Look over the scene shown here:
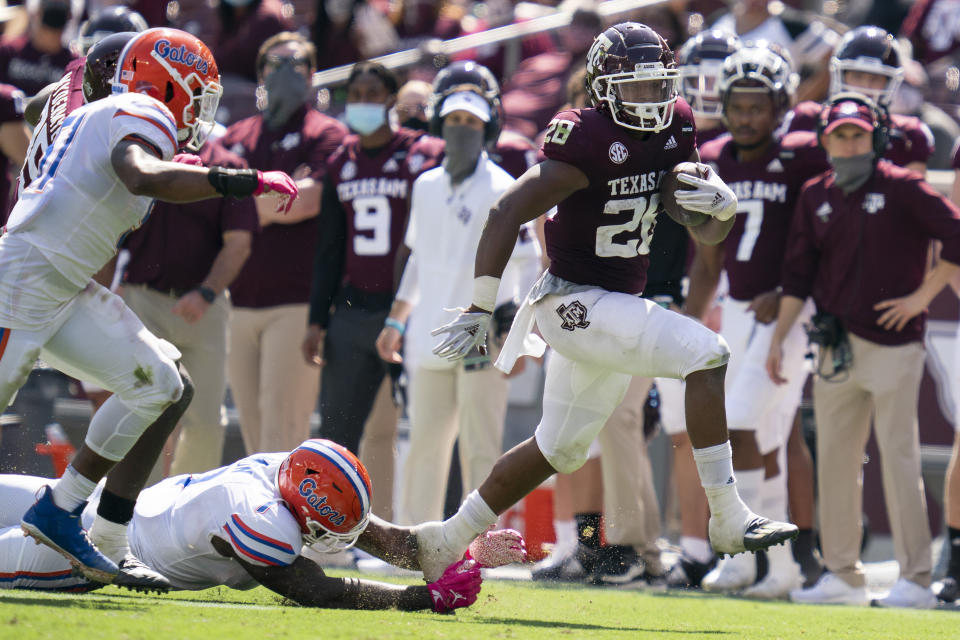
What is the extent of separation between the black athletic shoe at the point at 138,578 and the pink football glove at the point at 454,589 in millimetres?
890

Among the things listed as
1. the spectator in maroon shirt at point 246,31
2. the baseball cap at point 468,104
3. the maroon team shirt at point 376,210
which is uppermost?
the spectator in maroon shirt at point 246,31

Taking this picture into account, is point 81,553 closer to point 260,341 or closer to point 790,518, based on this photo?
point 260,341

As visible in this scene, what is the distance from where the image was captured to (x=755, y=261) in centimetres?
681

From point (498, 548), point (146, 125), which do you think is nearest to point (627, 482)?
point (498, 548)

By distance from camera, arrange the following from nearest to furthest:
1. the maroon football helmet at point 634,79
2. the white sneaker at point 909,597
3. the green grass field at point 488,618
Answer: the green grass field at point 488,618 → the maroon football helmet at point 634,79 → the white sneaker at point 909,597

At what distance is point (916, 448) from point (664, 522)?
7.06 ft

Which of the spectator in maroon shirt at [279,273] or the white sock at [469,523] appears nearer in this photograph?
the white sock at [469,523]

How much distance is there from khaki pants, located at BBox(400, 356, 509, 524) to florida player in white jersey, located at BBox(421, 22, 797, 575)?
152 centimetres

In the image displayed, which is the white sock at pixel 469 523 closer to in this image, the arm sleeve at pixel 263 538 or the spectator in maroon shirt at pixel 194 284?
the arm sleeve at pixel 263 538

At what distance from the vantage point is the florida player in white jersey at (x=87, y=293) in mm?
4488

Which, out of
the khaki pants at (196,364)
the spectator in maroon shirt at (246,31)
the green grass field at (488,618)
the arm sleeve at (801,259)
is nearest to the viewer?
the green grass field at (488,618)

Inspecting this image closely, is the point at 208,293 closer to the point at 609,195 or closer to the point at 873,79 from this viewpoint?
the point at 609,195

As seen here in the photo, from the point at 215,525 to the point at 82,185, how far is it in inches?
46.3

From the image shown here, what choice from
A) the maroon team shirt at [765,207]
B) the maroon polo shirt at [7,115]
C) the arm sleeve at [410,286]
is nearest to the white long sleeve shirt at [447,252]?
the arm sleeve at [410,286]
